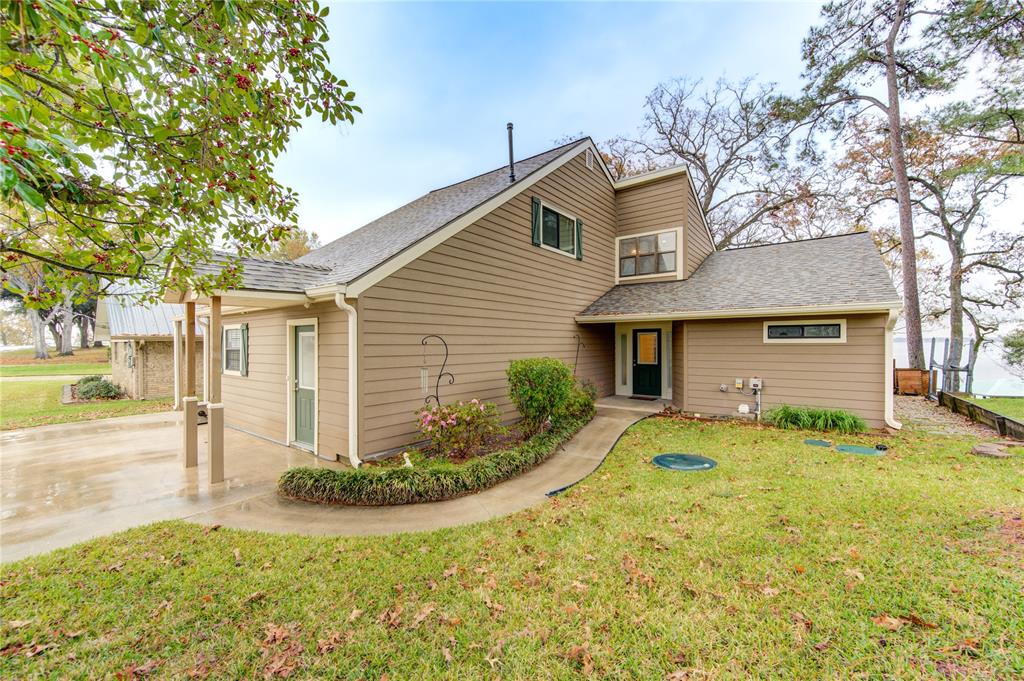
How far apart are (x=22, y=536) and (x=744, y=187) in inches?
929

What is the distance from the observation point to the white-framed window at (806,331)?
788 centimetres

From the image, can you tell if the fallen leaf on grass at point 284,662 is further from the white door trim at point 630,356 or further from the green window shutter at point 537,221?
the white door trim at point 630,356

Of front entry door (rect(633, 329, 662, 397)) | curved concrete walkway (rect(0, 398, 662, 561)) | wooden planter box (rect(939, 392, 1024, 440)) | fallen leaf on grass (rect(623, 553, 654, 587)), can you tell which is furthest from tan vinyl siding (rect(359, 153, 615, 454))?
wooden planter box (rect(939, 392, 1024, 440))

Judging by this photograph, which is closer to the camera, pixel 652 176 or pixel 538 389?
pixel 538 389

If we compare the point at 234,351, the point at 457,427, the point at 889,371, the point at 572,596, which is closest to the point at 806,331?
the point at 889,371

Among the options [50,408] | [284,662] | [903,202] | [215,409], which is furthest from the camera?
[903,202]

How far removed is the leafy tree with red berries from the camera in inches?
88.3

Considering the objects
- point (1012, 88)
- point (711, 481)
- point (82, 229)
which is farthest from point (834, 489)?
point (1012, 88)

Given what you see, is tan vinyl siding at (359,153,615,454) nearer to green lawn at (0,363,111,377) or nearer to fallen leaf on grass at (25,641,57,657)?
fallen leaf on grass at (25,641,57,657)

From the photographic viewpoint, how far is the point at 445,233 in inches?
273

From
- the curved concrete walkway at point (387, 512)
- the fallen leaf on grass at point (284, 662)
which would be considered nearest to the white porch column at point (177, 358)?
the curved concrete walkway at point (387, 512)

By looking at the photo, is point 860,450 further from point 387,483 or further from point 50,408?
point 50,408

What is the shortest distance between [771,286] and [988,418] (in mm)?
4662

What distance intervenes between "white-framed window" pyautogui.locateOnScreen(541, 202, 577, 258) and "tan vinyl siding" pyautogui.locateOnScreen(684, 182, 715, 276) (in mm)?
3332
